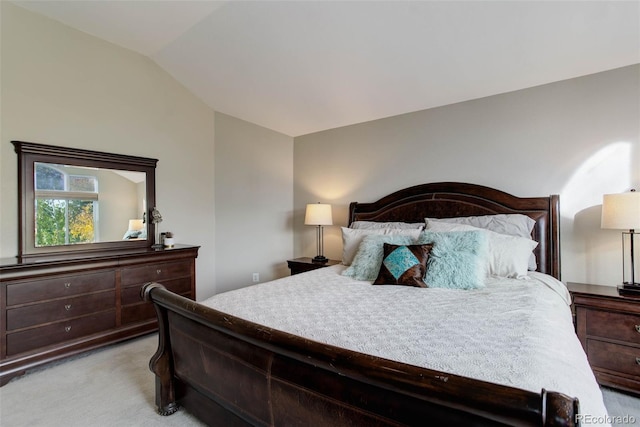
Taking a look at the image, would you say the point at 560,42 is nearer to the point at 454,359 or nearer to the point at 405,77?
the point at 405,77

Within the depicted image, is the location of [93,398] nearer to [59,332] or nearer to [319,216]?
[59,332]

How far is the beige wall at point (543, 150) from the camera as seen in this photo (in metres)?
2.45

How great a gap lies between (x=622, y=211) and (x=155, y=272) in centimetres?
394

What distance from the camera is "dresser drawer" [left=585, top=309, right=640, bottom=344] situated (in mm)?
2043

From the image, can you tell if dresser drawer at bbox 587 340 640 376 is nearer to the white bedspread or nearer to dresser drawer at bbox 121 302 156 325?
the white bedspread

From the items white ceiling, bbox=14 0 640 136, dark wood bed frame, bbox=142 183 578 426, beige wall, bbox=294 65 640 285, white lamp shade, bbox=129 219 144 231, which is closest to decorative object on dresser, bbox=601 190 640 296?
beige wall, bbox=294 65 640 285

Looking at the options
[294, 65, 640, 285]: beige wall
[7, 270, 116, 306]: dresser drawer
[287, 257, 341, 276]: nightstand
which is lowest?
[287, 257, 341, 276]: nightstand

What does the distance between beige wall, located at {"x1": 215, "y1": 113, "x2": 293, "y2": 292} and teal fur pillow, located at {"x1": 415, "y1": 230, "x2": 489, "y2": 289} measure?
2.59m

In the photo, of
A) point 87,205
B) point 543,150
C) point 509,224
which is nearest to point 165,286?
point 87,205

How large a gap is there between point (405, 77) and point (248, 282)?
322 centimetres

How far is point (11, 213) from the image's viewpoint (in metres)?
2.46

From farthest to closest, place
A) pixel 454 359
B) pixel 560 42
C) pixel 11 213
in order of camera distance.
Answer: pixel 11 213 → pixel 560 42 → pixel 454 359

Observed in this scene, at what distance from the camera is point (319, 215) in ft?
12.3

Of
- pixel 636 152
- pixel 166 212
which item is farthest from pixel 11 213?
pixel 636 152
